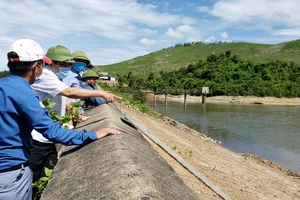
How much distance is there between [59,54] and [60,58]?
6 cm

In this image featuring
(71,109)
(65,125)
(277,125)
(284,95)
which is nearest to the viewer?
(65,125)

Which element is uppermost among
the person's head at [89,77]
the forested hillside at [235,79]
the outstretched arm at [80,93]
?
the person's head at [89,77]

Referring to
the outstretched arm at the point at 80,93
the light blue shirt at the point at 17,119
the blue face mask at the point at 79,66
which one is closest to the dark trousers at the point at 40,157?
the outstretched arm at the point at 80,93

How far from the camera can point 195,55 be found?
15850cm

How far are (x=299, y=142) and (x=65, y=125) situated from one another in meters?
24.9

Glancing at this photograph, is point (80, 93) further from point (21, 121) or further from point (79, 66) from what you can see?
point (79, 66)

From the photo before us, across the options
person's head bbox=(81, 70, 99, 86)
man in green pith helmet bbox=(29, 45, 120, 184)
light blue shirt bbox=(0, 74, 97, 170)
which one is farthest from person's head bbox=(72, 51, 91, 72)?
light blue shirt bbox=(0, 74, 97, 170)

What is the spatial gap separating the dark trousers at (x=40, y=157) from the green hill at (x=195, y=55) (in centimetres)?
11952

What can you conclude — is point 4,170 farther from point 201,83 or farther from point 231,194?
point 201,83

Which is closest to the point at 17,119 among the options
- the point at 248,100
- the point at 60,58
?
the point at 60,58

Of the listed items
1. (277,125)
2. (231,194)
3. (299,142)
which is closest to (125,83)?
(277,125)

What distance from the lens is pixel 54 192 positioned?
2.46 meters

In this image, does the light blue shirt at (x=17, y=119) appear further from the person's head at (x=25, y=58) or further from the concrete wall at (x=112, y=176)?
the concrete wall at (x=112, y=176)

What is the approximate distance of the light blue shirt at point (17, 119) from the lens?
2260 mm
